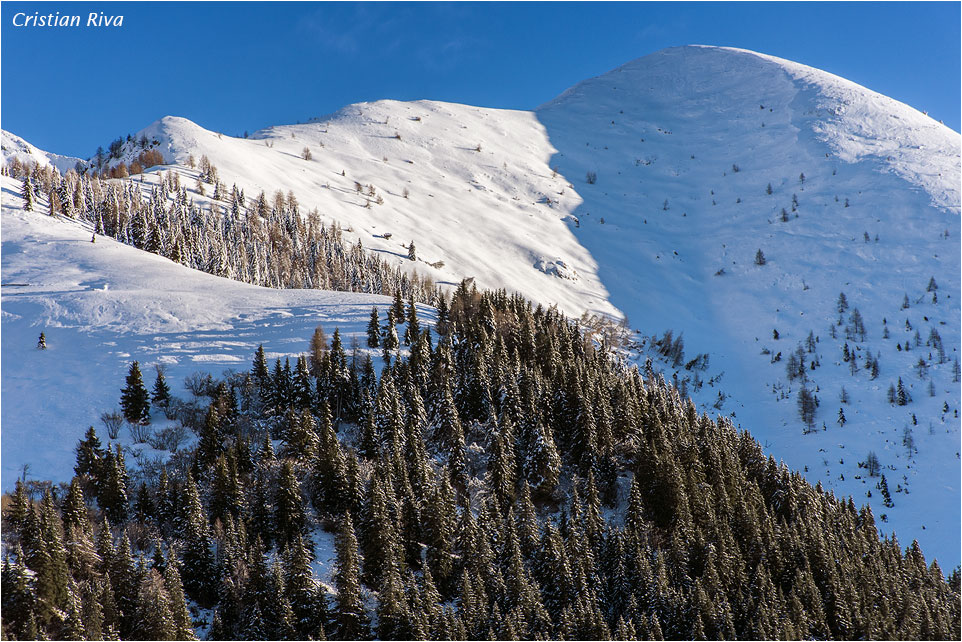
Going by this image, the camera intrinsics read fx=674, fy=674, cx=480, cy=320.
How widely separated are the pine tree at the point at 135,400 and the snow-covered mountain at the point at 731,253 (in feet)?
24.5

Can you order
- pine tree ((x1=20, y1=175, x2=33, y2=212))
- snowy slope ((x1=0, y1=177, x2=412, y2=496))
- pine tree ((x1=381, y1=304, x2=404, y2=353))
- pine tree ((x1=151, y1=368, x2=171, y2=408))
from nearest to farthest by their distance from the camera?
snowy slope ((x1=0, y1=177, x2=412, y2=496)), pine tree ((x1=151, y1=368, x2=171, y2=408)), pine tree ((x1=381, y1=304, x2=404, y2=353)), pine tree ((x1=20, y1=175, x2=33, y2=212))

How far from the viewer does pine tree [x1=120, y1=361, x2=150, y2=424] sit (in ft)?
178

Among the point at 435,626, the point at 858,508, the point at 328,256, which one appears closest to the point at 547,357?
the point at 435,626

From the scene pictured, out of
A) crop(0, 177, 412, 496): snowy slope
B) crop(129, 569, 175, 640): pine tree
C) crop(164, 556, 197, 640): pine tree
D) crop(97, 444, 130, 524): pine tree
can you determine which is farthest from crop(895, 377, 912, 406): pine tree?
crop(97, 444, 130, 524): pine tree

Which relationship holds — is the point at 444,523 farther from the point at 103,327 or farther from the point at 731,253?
the point at 731,253

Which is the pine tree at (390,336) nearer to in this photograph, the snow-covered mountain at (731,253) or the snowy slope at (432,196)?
the snow-covered mountain at (731,253)

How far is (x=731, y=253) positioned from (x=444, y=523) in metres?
127

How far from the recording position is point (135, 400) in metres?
54.6

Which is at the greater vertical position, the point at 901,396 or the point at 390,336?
the point at 390,336

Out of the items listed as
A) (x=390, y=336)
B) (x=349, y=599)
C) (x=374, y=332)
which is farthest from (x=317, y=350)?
(x=349, y=599)

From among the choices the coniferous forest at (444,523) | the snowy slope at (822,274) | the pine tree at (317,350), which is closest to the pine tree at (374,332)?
the coniferous forest at (444,523)

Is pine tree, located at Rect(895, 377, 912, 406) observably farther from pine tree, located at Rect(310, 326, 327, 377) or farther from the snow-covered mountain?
pine tree, located at Rect(310, 326, 327, 377)

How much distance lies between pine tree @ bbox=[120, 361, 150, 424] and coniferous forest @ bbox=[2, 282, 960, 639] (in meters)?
0.23

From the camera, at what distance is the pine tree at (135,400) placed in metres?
54.4
